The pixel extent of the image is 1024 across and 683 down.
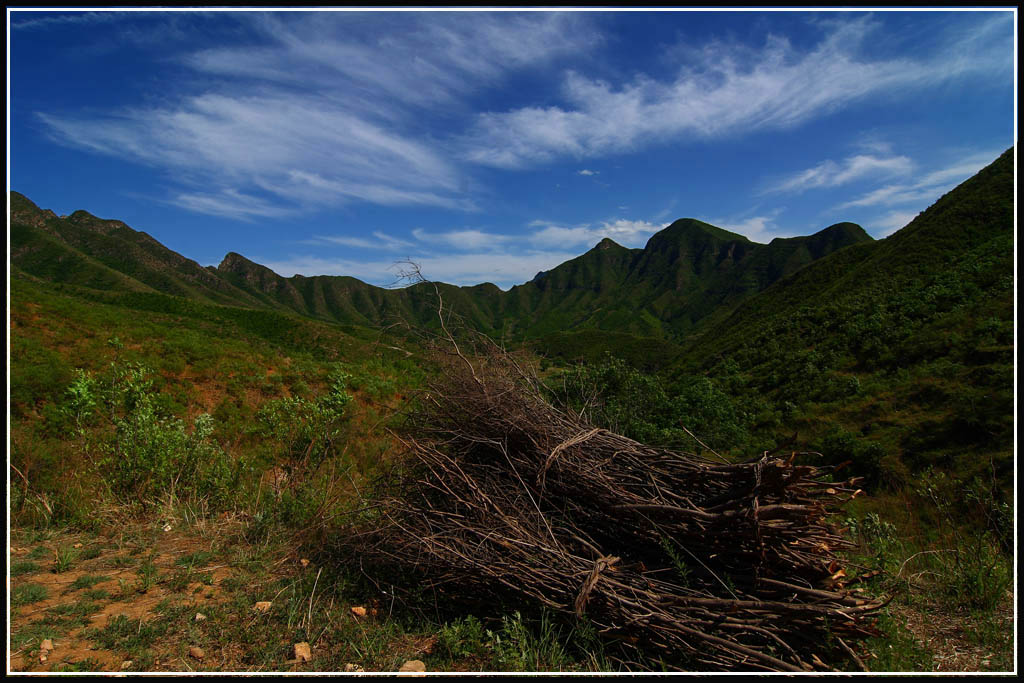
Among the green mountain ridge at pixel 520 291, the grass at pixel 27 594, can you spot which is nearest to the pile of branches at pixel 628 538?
the grass at pixel 27 594

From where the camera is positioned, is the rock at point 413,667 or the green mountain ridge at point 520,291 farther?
the green mountain ridge at point 520,291

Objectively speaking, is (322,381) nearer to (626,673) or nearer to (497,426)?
(497,426)

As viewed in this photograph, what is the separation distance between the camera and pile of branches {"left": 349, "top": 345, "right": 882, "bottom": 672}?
2271 mm

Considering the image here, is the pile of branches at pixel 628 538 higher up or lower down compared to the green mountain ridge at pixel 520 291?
lower down

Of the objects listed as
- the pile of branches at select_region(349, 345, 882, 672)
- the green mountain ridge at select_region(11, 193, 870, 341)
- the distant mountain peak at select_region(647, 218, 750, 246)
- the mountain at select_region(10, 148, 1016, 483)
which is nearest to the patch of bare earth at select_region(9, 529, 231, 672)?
the pile of branches at select_region(349, 345, 882, 672)

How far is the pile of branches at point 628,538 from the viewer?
2271mm

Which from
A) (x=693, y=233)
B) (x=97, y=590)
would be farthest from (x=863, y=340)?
(x=693, y=233)

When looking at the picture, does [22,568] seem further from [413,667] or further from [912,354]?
[912,354]

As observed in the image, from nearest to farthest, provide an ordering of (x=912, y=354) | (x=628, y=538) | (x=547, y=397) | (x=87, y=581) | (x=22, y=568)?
(x=628, y=538) → (x=87, y=581) → (x=22, y=568) → (x=547, y=397) → (x=912, y=354)

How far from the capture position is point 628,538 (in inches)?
113

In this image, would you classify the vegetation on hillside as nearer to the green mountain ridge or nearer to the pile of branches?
the pile of branches

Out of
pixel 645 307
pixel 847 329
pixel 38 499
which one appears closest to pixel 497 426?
pixel 38 499

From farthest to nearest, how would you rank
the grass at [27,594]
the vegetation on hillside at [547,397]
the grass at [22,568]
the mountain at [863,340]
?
the mountain at [863,340] < the grass at [22,568] < the grass at [27,594] < the vegetation on hillside at [547,397]

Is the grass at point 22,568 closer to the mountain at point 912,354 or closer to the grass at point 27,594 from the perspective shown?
the grass at point 27,594
